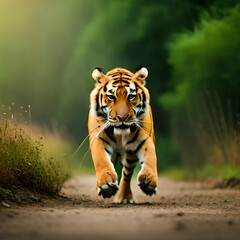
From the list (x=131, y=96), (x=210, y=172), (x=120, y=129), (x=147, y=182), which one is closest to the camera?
(x=147, y=182)

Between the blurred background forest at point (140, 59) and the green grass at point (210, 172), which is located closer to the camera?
the green grass at point (210, 172)

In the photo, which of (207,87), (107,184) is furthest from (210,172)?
(107,184)

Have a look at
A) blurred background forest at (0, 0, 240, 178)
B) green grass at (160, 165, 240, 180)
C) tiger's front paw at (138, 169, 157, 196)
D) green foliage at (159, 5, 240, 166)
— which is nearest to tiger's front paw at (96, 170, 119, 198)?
tiger's front paw at (138, 169, 157, 196)

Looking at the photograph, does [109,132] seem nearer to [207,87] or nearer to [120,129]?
[120,129]

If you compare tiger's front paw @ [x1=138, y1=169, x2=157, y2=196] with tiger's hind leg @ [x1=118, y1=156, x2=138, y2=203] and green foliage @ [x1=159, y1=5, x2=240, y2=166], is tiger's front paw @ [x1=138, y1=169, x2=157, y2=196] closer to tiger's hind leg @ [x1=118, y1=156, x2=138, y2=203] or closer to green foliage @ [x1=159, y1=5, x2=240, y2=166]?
tiger's hind leg @ [x1=118, y1=156, x2=138, y2=203]

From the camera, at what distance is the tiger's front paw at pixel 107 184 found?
5426 millimetres

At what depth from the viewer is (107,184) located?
5.45 meters

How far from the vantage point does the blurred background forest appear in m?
16.8

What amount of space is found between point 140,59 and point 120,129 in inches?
826

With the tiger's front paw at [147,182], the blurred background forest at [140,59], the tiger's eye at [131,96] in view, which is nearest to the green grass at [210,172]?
the blurred background forest at [140,59]

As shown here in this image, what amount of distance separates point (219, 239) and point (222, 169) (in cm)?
996

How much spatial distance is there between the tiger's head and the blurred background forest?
6.03m

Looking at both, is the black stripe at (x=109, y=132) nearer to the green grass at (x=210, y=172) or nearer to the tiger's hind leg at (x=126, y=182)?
the tiger's hind leg at (x=126, y=182)

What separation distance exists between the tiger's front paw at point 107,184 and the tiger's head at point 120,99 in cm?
58
